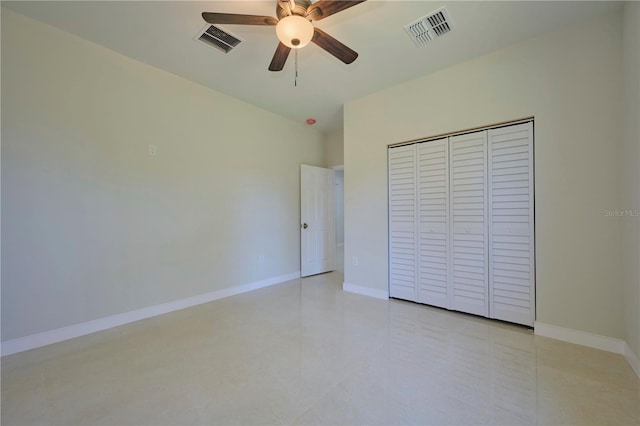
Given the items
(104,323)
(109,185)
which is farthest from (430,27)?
(104,323)

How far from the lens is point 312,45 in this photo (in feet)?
8.32

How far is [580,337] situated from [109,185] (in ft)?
15.1

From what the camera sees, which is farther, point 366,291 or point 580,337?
point 366,291

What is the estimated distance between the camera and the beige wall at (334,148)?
5.09 metres

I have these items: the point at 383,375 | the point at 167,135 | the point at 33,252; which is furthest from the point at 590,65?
the point at 33,252

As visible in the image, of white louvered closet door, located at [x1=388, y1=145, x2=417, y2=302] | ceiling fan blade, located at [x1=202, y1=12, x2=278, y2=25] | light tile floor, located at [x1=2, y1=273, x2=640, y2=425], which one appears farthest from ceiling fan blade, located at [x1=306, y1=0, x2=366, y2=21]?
light tile floor, located at [x1=2, y1=273, x2=640, y2=425]

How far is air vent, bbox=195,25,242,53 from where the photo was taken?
232cm

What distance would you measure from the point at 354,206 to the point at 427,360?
218 centimetres

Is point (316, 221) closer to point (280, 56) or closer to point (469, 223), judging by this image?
point (469, 223)

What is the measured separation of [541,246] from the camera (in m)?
2.42

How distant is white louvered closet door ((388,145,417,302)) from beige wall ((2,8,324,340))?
6.66 feet

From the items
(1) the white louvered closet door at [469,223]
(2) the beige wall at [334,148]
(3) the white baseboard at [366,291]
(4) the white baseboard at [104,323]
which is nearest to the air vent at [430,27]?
(1) the white louvered closet door at [469,223]

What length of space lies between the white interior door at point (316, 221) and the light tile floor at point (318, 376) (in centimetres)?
198

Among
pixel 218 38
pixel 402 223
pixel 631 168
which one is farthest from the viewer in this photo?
pixel 402 223
